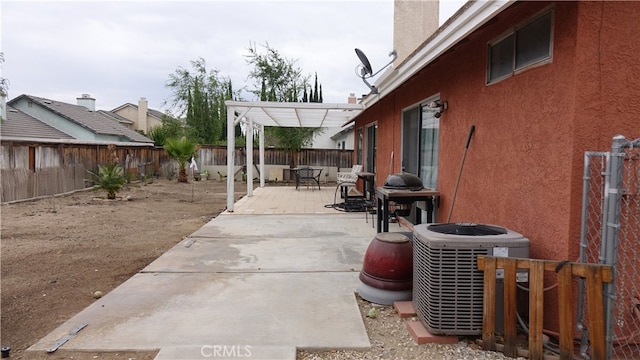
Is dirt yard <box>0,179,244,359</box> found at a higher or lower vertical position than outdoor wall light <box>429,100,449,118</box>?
lower

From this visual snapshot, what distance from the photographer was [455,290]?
2.55 meters

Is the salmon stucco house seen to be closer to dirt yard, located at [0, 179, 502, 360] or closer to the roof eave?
the roof eave

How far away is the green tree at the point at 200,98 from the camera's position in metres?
21.5

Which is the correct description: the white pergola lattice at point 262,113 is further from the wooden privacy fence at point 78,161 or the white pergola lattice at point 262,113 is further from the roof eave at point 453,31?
the wooden privacy fence at point 78,161

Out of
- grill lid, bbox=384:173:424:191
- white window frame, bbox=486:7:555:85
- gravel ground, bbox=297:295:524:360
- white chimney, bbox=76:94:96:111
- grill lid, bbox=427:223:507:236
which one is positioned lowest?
gravel ground, bbox=297:295:524:360

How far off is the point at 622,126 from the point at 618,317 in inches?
48.5

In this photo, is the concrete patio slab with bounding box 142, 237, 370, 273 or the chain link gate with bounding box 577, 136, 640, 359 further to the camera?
the concrete patio slab with bounding box 142, 237, 370, 273

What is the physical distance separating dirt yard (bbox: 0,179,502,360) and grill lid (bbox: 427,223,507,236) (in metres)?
0.79

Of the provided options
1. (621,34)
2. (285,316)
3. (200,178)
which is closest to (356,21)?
(621,34)

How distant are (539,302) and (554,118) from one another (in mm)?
1239

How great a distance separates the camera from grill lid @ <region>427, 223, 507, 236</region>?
2.81m

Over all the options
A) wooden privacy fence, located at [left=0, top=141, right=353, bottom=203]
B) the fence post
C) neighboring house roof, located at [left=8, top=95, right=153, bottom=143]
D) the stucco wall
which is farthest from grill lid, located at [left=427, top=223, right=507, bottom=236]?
neighboring house roof, located at [left=8, top=95, right=153, bottom=143]

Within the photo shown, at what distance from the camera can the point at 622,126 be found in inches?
94.0

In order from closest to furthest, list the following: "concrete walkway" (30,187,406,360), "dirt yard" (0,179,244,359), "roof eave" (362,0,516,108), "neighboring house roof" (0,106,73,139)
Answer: "concrete walkway" (30,187,406,360) → "roof eave" (362,0,516,108) → "dirt yard" (0,179,244,359) → "neighboring house roof" (0,106,73,139)
